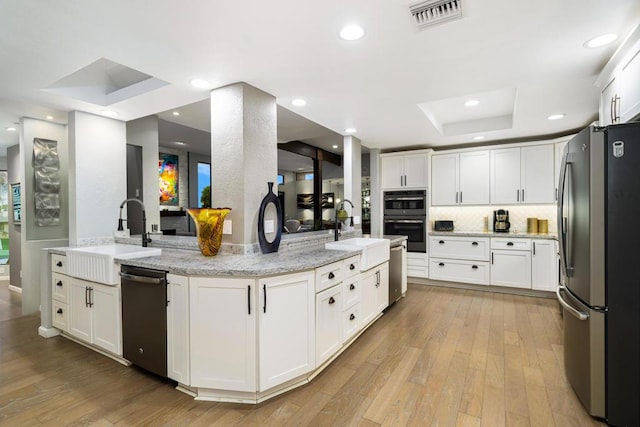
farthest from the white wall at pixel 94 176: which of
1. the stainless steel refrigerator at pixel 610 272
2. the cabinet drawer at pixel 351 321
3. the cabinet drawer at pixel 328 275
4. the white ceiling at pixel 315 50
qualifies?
the stainless steel refrigerator at pixel 610 272

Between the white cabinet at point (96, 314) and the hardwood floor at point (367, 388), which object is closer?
the hardwood floor at point (367, 388)

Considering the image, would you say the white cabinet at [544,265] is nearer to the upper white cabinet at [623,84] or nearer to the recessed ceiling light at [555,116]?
the recessed ceiling light at [555,116]

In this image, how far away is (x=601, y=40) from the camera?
1.96 metres

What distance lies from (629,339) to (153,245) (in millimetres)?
3746

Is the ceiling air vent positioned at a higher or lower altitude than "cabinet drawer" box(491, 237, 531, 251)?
higher

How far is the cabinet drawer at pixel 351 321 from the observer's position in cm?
259

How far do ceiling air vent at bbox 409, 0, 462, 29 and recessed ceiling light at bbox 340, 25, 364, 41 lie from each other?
320 mm

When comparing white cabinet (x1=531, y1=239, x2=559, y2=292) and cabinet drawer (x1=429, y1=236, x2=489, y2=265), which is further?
cabinet drawer (x1=429, y1=236, x2=489, y2=265)

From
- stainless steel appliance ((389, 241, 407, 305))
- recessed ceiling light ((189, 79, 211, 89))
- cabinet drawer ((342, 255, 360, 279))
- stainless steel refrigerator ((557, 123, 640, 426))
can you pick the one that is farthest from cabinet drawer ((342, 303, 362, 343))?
recessed ceiling light ((189, 79, 211, 89))

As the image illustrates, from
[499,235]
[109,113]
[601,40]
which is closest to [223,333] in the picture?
[109,113]

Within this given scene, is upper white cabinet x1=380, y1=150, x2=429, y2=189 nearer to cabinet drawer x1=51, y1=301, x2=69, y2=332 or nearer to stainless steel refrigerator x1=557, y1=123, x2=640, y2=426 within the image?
stainless steel refrigerator x1=557, y1=123, x2=640, y2=426

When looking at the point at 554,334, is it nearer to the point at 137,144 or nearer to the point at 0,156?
the point at 137,144

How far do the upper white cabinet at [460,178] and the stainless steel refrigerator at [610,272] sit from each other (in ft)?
10.5

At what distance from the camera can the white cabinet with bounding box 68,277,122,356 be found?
2.41 meters
